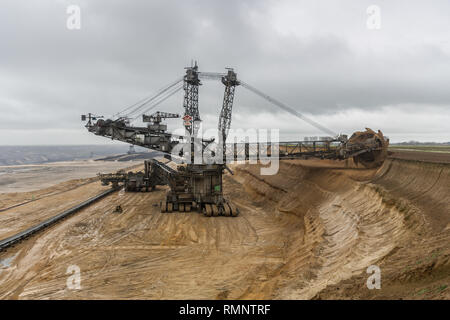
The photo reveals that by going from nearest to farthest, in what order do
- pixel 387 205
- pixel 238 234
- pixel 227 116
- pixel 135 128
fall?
pixel 387 205 < pixel 238 234 < pixel 135 128 < pixel 227 116

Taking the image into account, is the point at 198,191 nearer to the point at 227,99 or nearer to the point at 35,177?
the point at 227,99

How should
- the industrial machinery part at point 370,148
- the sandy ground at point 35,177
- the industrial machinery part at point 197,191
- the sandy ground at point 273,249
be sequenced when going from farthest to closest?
1. the sandy ground at point 35,177
2. the industrial machinery part at point 370,148
3. the industrial machinery part at point 197,191
4. the sandy ground at point 273,249

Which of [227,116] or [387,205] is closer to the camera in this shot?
[387,205]

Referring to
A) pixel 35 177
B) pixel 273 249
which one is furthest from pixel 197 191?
pixel 35 177

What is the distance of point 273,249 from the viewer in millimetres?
14125

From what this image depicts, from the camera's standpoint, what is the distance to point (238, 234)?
55.3ft

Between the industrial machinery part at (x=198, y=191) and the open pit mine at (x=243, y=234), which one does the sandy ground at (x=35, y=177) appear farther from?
the industrial machinery part at (x=198, y=191)

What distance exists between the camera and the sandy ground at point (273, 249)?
7.31m

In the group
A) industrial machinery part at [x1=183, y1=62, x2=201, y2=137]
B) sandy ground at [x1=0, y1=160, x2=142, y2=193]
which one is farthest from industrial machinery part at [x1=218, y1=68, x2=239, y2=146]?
sandy ground at [x1=0, y1=160, x2=142, y2=193]

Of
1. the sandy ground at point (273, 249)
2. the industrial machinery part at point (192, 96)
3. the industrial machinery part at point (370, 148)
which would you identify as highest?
the industrial machinery part at point (192, 96)

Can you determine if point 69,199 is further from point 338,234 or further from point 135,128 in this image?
point 338,234

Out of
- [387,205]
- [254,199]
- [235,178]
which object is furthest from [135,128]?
[235,178]

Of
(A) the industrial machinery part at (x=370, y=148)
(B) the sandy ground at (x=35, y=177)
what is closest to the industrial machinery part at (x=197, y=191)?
(A) the industrial machinery part at (x=370, y=148)

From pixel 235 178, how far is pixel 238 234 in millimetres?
28033
